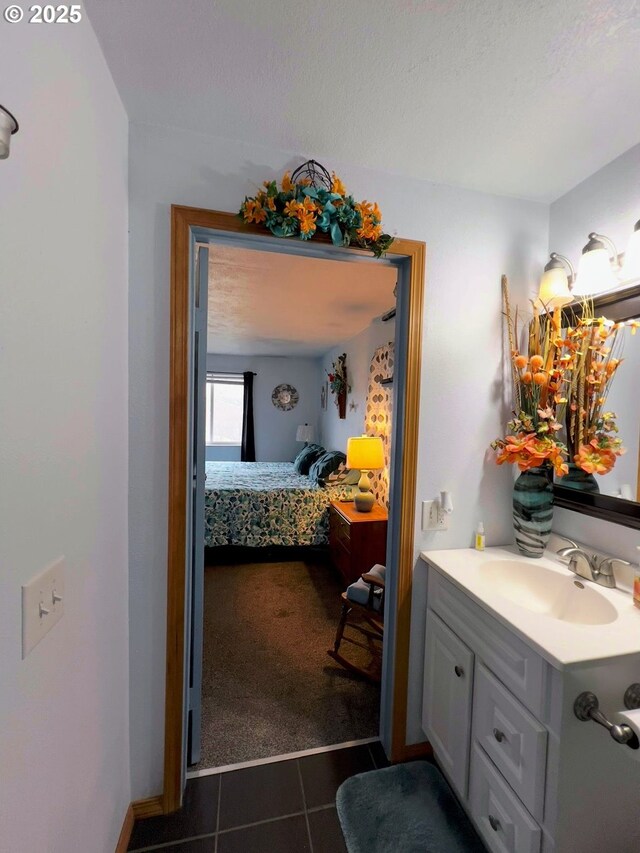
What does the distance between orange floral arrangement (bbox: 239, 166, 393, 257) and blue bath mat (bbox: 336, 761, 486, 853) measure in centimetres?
201

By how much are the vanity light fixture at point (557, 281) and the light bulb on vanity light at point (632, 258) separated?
182mm

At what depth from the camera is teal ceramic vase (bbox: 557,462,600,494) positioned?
136 cm

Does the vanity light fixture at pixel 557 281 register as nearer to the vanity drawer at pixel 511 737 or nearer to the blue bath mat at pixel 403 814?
the vanity drawer at pixel 511 737

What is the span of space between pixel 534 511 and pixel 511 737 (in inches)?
29.9

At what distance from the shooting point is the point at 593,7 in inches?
32.0

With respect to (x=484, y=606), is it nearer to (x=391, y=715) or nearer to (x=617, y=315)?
(x=391, y=715)

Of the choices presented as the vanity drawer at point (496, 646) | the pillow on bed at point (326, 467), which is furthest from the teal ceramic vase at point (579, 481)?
the pillow on bed at point (326, 467)

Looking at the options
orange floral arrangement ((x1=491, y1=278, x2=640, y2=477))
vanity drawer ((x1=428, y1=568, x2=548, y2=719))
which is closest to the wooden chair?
vanity drawer ((x1=428, y1=568, x2=548, y2=719))

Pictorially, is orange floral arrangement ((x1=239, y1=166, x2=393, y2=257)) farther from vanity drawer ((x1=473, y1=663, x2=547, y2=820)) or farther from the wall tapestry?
the wall tapestry

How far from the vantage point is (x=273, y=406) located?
5922mm

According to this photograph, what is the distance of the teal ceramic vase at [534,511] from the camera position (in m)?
1.42

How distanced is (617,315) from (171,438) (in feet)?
5.48

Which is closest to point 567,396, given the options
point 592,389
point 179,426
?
point 592,389

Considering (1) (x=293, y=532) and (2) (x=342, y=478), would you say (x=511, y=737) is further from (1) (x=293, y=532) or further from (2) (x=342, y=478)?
(2) (x=342, y=478)
